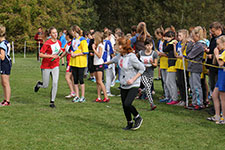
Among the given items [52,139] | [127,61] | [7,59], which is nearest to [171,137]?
[127,61]

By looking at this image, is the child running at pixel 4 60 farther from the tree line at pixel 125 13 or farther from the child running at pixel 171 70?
the tree line at pixel 125 13

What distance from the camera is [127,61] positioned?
7.74 m

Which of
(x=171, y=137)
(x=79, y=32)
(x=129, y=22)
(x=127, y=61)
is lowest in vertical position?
(x=171, y=137)

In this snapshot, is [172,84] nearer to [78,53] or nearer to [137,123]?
[78,53]

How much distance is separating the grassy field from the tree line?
28.2m

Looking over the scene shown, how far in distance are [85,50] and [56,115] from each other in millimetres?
2523

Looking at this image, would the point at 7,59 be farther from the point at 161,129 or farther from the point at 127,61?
the point at 161,129

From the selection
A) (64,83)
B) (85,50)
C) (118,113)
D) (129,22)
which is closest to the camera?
(118,113)

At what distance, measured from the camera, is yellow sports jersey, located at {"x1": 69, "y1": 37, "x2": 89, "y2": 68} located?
1097 centimetres

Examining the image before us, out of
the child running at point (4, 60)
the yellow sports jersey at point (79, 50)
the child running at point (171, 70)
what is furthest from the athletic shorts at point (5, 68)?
the child running at point (171, 70)

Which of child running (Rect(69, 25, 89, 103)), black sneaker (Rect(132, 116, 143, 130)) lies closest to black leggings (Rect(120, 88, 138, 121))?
black sneaker (Rect(132, 116, 143, 130))

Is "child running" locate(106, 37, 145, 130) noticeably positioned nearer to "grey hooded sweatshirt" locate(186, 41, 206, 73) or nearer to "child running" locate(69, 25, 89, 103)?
"grey hooded sweatshirt" locate(186, 41, 206, 73)

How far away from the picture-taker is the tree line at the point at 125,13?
4306 centimetres

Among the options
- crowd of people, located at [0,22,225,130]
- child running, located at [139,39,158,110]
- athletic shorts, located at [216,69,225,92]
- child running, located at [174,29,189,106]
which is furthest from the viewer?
child running, located at [174,29,189,106]
